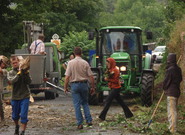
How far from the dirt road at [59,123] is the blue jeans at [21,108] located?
588 millimetres

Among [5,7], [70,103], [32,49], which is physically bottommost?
[70,103]

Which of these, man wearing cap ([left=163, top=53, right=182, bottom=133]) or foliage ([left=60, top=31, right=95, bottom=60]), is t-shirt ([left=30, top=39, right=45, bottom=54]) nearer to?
man wearing cap ([left=163, top=53, right=182, bottom=133])

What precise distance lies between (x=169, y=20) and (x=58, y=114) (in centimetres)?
1995

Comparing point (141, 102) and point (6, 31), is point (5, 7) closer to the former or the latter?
point (6, 31)

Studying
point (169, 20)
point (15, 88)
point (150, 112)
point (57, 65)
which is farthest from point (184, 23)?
point (15, 88)

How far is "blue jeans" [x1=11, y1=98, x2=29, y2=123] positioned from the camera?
13.9m

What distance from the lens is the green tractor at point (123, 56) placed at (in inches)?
876

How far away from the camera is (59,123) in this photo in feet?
55.1

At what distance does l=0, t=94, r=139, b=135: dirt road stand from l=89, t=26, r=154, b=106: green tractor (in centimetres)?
108

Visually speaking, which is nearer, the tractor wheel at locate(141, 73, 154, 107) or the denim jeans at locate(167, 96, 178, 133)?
the denim jeans at locate(167, 96, 178, 133)

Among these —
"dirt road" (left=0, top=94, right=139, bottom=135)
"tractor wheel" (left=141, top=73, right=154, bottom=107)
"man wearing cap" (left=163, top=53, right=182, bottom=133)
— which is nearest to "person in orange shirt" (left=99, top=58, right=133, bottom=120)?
"dirt road" (left=0, top=94, right=139, bottom=135)

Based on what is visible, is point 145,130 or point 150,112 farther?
point 150,112

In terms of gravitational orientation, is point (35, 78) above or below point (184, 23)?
below

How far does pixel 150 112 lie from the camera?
1870 cm
